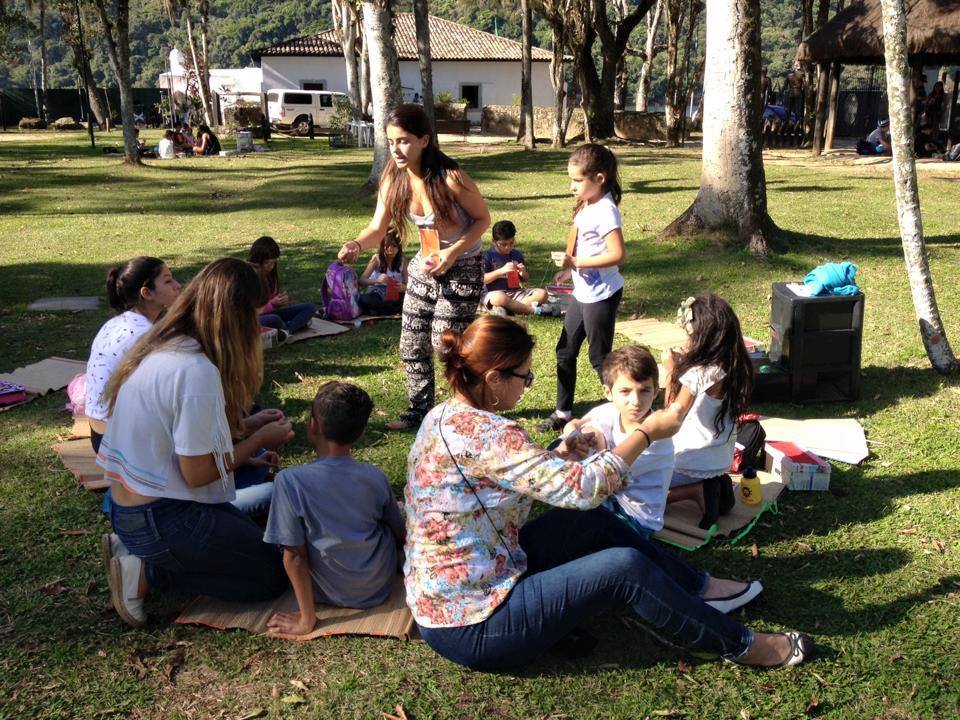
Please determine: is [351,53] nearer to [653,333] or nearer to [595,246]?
[653,333]

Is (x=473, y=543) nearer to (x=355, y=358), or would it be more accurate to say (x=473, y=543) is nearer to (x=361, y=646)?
(x=361, y=646)

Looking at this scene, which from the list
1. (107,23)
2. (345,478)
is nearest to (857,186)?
(345,478)

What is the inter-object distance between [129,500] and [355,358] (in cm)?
380

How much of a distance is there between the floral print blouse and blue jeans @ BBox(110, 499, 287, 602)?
79 cm

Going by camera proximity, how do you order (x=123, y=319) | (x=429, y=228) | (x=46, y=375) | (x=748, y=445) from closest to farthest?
(x=123, y=319) < (x=748, y=445) < (x=429, y=228) < (x=46, y=375)

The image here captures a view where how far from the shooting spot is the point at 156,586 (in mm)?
3611

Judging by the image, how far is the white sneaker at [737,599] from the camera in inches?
139

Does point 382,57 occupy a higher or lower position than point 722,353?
higher

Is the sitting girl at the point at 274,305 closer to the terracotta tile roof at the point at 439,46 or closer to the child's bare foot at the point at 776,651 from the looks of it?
the child's bare foot at the point at 776,651

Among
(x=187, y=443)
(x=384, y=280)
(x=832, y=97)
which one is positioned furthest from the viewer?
(x=832, y=97)

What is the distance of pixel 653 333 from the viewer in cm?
752

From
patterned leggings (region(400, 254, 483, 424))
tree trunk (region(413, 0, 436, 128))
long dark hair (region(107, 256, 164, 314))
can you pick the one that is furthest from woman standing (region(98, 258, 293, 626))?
tree trunk (region(413, 0, 436, 128))

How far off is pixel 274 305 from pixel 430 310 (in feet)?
9.03

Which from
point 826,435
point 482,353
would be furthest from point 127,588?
point 826,435
